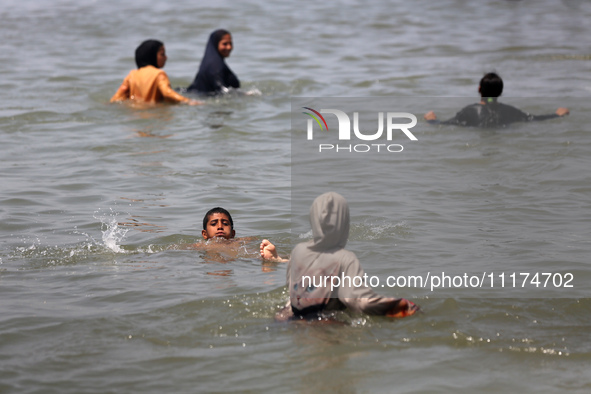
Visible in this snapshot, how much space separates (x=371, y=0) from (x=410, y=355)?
2688cm

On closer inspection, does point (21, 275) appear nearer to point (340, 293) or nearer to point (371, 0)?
point (340, 293)

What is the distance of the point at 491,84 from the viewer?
1077 centimetres

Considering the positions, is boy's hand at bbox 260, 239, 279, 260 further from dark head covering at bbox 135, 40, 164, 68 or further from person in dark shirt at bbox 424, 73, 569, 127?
dark head covering at bbox 135, 40, 164, 68

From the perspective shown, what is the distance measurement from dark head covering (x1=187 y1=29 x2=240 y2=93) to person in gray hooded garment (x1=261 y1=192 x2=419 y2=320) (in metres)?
8.70

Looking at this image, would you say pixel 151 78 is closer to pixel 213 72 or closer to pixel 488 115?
pixel 213 72

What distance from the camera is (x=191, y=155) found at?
35.3 feet

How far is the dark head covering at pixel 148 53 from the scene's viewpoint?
510 inches

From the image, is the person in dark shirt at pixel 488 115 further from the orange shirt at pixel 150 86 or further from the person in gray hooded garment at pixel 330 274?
the person in gray hooded garment at pixel 330 274

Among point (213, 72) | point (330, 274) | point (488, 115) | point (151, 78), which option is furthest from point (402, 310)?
point (213, 72)

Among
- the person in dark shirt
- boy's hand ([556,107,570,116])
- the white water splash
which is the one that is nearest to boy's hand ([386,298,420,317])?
the white water splash

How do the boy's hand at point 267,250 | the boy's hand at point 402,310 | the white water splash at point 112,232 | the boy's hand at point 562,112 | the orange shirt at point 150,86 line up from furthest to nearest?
the orange shirt at point 150,86
the boy's hand at point 562,112
the white water splash at point 112,232
the boy's hand at point 267,250
the boy's hand at point 402,310

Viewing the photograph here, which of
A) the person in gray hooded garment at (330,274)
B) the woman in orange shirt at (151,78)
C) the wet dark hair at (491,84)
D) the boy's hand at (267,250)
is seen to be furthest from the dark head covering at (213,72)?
the person in gray hooded garment at (330,274)

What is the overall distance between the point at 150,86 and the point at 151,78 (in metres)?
0.12

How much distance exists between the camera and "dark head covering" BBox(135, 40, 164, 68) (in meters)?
12.9
